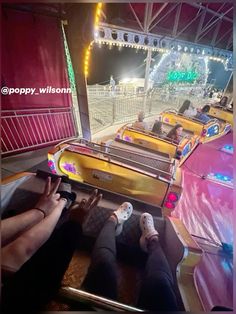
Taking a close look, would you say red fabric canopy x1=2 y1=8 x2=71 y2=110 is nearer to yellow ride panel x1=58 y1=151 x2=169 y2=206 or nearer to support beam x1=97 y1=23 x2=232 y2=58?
support beam x1=97 y1=23 x2=232 y2=58

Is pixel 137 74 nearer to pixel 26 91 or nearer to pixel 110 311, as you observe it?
pixel 26 91

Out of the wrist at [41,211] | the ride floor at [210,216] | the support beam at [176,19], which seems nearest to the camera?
the wrist at [41,211]

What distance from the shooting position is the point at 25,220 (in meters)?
1.16

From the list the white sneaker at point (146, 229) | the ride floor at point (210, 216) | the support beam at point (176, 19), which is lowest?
the ride floor at point (210, 216)

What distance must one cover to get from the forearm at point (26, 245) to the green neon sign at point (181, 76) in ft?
31.4

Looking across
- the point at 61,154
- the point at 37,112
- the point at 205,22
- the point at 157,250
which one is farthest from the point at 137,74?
the point at 157,250

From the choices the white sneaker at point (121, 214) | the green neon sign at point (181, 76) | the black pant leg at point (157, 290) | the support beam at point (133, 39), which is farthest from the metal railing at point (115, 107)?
the black pant leg at point (157, 290)

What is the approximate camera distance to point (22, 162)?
3.12 meters

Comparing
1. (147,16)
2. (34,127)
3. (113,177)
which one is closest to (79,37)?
(34,127)

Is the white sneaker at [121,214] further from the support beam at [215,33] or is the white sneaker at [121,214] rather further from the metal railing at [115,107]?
the support beam at [215,33]

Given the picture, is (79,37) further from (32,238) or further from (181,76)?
(181,76)

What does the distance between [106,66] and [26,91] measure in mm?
13046

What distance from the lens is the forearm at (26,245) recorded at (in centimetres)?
93

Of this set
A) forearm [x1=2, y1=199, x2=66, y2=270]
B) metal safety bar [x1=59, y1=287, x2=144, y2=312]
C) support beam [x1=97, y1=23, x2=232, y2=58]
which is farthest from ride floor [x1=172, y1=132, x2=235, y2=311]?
support beam [x1=97, y1=23, x2=232, y2=58]
